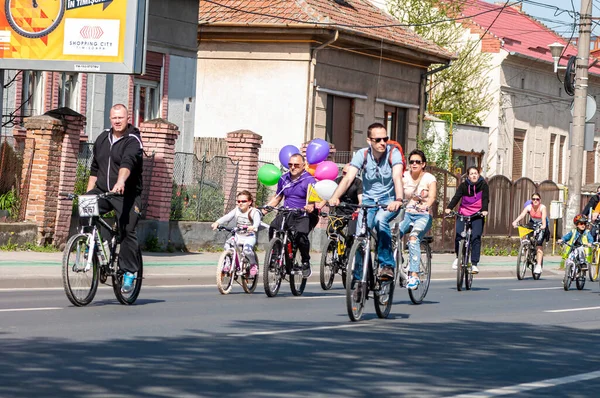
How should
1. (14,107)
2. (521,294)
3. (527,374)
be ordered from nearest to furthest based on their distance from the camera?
(527,374) → (521,294) → (14,107)

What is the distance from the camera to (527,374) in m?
9.13

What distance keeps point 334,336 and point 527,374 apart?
230cm

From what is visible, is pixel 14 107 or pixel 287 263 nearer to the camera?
pixel 287 263

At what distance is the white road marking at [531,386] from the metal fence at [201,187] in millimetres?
16722

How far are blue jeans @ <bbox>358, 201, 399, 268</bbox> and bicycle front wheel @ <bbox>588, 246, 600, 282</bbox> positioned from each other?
1004 centimetres

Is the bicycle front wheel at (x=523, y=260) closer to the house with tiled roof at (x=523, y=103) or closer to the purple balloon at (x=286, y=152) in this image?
the purple balloon at (x=286, y=152)

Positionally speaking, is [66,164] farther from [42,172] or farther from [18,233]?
[18,233]

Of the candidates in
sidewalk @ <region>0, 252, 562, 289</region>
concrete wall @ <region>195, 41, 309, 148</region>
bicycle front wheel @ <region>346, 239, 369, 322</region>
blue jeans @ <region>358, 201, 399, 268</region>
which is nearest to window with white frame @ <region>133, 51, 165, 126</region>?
concrete wall @ <region>195, 41, 309, 148</region>

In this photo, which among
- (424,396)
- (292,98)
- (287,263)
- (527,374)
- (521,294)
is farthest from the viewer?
(292,98)

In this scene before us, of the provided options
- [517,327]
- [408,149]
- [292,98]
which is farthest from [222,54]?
[517,327]

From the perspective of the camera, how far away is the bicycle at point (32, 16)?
23.3 metres

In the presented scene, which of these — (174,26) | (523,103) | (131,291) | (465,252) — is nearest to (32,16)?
(174,26)

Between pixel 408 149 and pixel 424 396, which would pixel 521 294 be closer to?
pixel 424 396

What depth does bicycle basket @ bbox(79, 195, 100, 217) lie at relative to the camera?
495 inches
